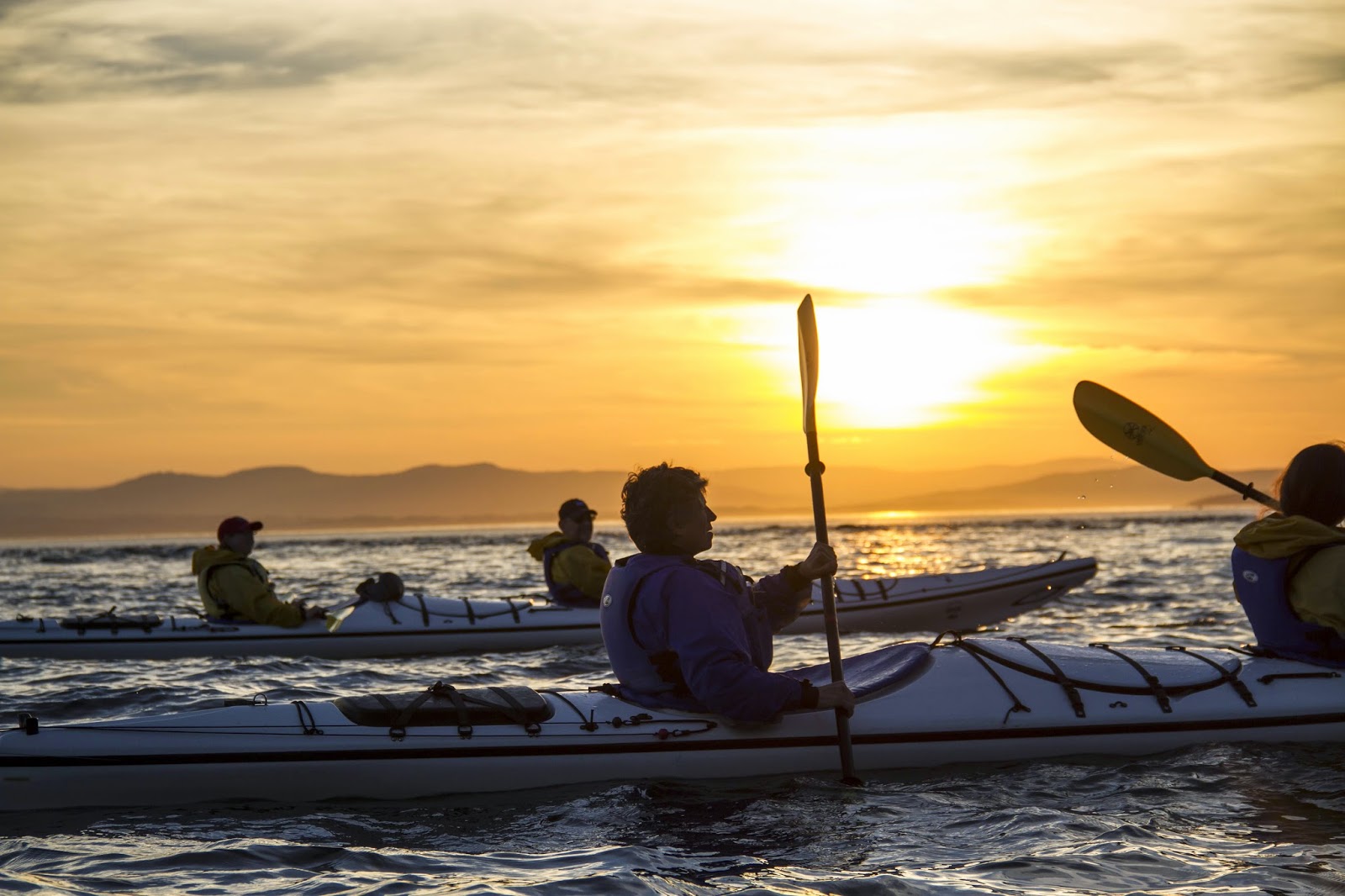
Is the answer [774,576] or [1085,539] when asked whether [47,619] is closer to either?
[774,576]

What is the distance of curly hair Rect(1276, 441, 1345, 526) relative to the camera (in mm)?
5816

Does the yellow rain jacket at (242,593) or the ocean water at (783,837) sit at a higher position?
the yellow rain jacket at (242,593)

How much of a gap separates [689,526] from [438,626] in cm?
751

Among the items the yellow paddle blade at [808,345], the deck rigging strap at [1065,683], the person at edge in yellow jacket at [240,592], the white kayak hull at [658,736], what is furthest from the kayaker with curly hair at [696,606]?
the person at edge in yellow jacket at [240,592]

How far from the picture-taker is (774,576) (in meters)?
5.65

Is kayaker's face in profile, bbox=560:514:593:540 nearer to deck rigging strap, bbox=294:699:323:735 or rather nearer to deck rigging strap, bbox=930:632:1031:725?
deck rigging strap, bbox=930:632:1031:725

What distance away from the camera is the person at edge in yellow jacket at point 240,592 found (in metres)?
11.3

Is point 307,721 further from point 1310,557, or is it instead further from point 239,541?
point 239,541

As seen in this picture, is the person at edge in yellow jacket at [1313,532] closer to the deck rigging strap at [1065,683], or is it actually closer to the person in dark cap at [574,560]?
the deck rigging strap at [1065,683]

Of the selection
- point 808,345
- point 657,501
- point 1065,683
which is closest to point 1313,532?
point 1065,683

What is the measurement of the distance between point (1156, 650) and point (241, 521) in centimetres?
743

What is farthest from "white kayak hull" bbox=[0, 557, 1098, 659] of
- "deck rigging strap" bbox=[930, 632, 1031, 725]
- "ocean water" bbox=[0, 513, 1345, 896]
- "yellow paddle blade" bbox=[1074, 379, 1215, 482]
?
"ocean water" bbox=[0, 513, 1345, 896]

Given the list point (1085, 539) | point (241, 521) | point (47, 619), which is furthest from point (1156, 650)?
point (1085, 539)

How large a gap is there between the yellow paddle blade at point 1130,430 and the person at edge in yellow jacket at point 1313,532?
1783 mm
